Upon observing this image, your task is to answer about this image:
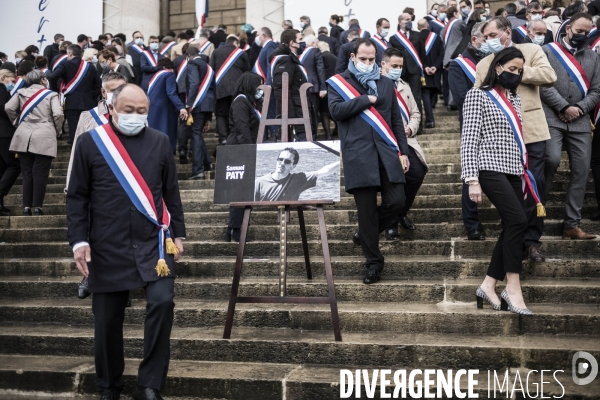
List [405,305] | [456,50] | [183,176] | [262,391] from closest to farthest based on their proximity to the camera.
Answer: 1. [262,391]
2. [405,305]
3. [183,176]
4. [456,50]

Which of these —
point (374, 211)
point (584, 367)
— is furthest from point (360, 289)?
point (584, 367)

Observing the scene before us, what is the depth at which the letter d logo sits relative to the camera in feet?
15.0

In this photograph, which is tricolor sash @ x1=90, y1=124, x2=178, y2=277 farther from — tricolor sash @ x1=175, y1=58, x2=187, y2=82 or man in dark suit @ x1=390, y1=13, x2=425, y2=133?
tricolor sash @ x1=175, y1=58, x2=187, y2=82

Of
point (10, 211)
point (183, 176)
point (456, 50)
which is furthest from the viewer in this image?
point (456, 50)

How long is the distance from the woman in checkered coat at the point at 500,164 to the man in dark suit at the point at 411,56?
16.2 ft

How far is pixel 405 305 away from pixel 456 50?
264 inches

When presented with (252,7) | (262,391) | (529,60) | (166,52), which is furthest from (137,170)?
(252,7)

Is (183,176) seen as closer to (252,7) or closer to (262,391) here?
(262,391)

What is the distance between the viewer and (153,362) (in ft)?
14.8

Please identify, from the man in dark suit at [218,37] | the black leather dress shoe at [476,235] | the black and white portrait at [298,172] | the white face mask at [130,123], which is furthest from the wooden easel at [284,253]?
the man in dark suit at [218,37]

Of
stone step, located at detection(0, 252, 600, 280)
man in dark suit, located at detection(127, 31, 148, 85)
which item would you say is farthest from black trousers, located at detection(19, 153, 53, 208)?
man in dark suit, located at detection(127, 31, 148, 85)

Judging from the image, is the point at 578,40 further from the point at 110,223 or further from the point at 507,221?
the point at 110,223

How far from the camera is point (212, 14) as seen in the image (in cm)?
2031

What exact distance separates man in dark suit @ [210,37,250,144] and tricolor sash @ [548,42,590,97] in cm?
530
